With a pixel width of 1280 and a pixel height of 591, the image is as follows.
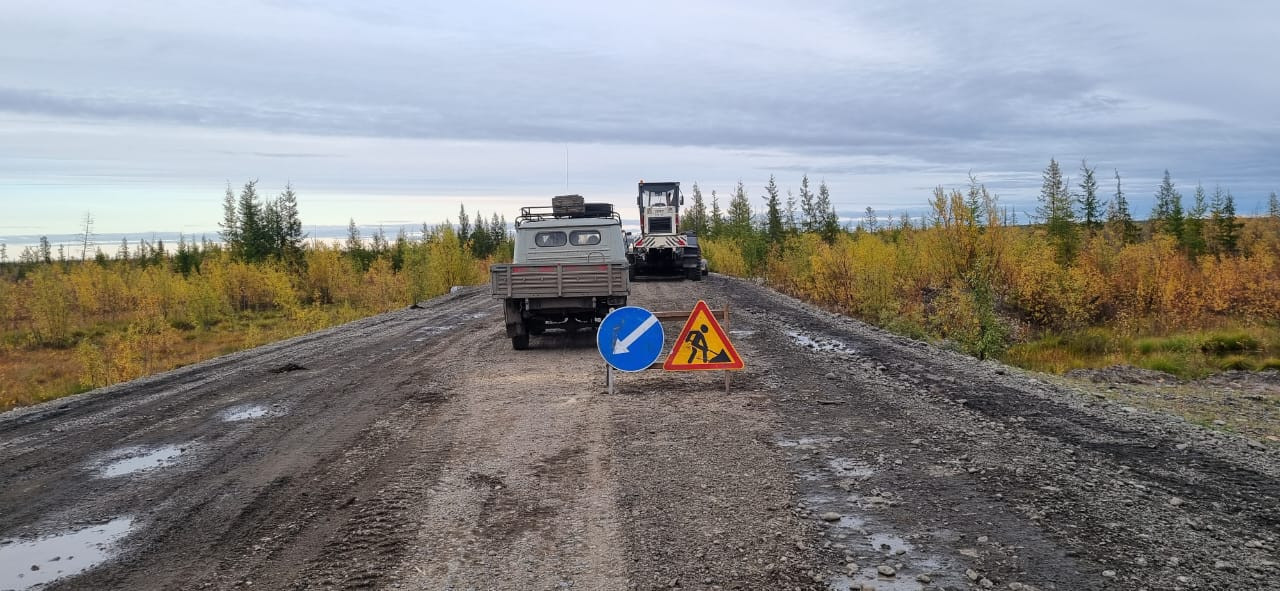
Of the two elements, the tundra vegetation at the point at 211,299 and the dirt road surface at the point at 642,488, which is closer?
the dirt road surface at the point at 642,488

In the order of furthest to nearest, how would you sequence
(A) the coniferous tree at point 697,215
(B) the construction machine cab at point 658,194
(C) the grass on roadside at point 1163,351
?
(A) the coniferous tree at point 697,215 → (B) the construction machine cab at point 658,194 → (C) the grass on roadside at point 1163,351

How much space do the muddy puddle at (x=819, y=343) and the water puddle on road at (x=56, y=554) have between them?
368 inches

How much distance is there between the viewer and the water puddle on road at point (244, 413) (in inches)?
335

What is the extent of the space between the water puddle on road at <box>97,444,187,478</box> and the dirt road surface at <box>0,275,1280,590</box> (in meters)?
0.03

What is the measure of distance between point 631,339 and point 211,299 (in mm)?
30727

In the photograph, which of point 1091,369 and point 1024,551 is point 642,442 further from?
point 1091,369

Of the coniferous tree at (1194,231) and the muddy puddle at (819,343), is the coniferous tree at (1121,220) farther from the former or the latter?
the muddy puddle at (819,343)

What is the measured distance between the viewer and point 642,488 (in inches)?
221

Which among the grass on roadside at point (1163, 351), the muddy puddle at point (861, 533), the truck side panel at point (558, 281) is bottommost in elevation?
the grass on roadside at point (1163, 351)

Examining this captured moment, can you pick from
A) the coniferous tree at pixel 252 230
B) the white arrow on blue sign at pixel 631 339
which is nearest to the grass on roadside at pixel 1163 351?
the white arrow on blue sign at pixel 631 339

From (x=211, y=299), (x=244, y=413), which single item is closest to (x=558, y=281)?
(x=244, y=413)

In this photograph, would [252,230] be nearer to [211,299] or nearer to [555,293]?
[211,299]

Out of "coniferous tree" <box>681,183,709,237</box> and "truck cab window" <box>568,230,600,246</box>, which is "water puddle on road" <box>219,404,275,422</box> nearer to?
"truck cab window" <box>568,230,600,246</box>

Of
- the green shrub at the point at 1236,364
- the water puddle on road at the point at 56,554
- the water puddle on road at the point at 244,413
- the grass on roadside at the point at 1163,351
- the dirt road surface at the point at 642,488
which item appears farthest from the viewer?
the green shrub at the point at 1236,364
